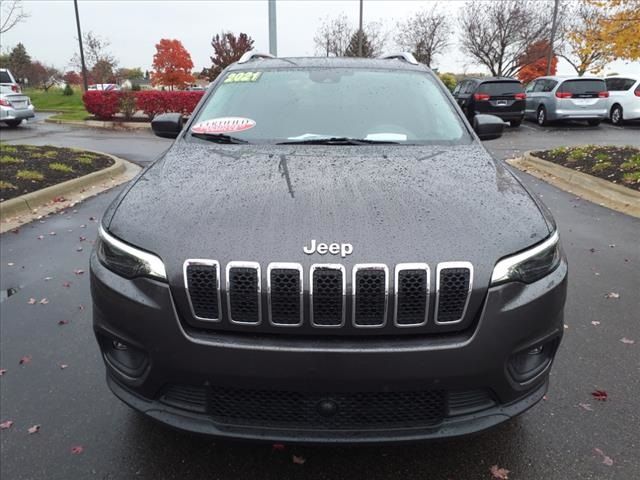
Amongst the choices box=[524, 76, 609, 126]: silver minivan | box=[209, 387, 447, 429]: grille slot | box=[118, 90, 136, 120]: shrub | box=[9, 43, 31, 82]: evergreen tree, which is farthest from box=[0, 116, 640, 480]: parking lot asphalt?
box=[9, 43, 31, 82]: evergreen tree

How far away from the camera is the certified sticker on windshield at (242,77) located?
12.2 feet

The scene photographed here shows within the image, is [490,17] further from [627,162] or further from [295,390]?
[295,390]

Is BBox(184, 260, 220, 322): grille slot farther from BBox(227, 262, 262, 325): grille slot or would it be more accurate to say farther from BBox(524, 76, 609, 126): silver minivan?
BBox(524, 76, 609, 126): silver minivan

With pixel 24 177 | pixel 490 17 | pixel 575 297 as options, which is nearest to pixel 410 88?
pixel 575 297

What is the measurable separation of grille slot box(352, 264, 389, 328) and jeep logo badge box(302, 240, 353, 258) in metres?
0.08

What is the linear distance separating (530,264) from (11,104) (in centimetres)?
1999

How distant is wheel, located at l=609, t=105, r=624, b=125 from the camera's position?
18972 mm

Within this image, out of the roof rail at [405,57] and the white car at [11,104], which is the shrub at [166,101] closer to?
the white car at [11,104]

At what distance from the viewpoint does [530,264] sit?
2051 mm

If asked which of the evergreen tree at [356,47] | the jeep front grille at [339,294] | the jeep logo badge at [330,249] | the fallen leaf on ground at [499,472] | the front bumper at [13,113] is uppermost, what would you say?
the evergreen tree at [356,47]

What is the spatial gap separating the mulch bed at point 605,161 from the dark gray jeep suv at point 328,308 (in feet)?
21.1

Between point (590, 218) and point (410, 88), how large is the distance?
4140 mm

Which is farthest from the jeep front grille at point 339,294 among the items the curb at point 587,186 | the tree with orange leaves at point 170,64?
the tree with orange leaves at point 170,64

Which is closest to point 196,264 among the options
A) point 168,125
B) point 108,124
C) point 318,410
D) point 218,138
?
point 318,410
